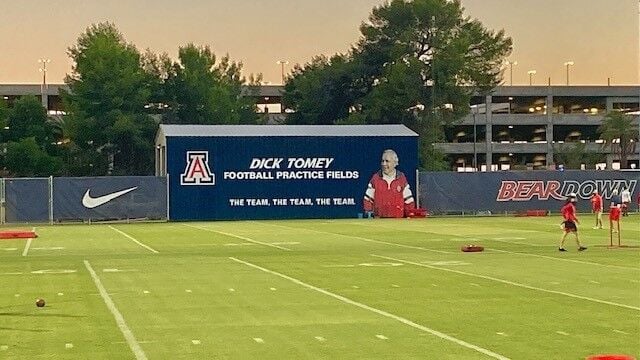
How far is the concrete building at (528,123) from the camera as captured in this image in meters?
125

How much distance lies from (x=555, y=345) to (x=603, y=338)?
2.75 ft

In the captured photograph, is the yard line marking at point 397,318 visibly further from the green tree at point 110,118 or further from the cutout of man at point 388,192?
the green tree at point 110,118

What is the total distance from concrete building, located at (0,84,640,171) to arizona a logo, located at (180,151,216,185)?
66.9 meters

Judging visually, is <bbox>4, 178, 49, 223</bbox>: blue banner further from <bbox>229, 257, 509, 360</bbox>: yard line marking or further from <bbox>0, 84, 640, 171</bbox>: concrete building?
<bbox>0, 84, 640, 171</bbox>: concrete building

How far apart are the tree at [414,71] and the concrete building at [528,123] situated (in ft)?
92.4

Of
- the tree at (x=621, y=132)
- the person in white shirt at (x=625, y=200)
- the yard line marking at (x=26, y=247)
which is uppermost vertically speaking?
the tree at (x=621, y=132)

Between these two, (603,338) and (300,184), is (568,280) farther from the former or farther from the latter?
(300,184)

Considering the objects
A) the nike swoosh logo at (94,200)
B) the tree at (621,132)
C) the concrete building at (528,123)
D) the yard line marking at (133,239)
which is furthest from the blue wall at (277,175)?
the concrete building at (528,123)

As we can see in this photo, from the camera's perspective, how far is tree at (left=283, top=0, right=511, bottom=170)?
8756cm

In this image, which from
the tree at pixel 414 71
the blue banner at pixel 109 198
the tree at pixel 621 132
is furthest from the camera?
the tree at pixel 621 132

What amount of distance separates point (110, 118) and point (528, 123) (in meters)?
59.2

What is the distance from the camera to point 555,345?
13.9 m

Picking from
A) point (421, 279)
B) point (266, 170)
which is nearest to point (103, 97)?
point (266, 170)

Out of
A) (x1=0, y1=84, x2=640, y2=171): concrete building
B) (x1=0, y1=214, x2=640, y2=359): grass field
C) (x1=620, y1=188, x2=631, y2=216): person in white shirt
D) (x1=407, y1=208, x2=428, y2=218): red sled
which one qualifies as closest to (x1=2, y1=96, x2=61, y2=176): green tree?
(x1=407, y1=208, x2=428, y2=218): red sled
